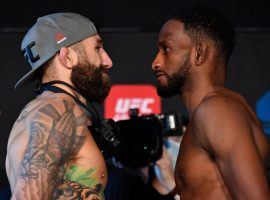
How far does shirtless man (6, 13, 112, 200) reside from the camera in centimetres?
156

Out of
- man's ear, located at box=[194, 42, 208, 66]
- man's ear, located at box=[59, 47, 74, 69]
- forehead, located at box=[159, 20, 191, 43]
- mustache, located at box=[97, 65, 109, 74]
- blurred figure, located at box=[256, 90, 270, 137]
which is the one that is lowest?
blurred figure, located at box=[256, 90, 270, 137]

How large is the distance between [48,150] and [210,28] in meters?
0.59

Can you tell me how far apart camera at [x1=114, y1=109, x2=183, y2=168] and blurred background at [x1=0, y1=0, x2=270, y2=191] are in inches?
10.6

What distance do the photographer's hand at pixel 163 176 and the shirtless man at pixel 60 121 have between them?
599 mm

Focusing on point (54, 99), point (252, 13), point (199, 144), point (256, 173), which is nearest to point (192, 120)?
point (199, 144)

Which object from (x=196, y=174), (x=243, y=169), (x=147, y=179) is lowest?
(x=147, y=179)

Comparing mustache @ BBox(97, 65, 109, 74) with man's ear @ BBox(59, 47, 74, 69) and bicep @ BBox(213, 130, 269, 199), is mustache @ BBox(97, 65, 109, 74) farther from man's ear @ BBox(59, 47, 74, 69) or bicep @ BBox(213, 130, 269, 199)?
bicep @ BBox(213, 130, 269, 199)

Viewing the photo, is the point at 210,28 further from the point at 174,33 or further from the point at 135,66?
the point at 135,66

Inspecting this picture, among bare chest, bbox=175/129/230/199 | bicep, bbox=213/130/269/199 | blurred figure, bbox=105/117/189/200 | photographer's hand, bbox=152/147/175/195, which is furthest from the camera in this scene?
photographer's hand, bbox=152/147/175/195

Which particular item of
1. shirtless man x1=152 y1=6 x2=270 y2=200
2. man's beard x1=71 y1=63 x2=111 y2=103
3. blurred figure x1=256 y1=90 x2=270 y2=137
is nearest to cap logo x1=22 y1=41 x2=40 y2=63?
man's beard x1=71 y1=63 x2=111 y2=103

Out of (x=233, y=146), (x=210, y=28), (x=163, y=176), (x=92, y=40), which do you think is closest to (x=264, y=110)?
(x=163, y=176)

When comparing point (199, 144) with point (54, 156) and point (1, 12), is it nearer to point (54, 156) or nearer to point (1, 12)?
point (54, 156)

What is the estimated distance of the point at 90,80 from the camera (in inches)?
71.7

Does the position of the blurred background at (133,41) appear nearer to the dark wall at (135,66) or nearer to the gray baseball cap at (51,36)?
the dark wall at (135,66)
